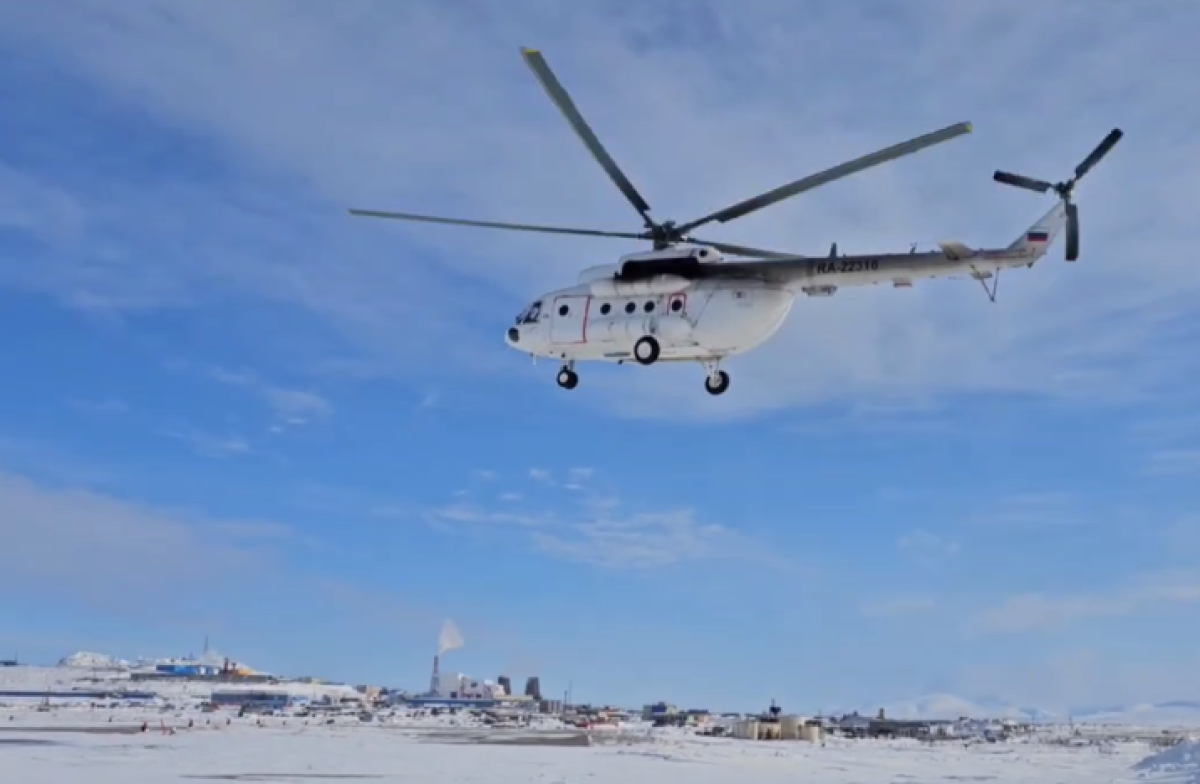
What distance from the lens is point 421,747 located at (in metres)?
41.8

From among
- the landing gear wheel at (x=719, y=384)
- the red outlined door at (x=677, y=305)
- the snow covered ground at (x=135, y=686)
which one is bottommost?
the snow covered ground at (x=135, y=686)

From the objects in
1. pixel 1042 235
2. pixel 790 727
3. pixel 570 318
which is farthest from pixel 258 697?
pixel 1042 235

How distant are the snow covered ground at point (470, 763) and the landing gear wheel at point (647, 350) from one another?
10525 mm

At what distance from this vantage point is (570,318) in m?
25.1

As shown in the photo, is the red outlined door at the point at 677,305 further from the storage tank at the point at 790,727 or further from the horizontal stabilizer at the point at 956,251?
the storage tank at the point at 790,727

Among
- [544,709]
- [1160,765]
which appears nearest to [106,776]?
[1160,765]

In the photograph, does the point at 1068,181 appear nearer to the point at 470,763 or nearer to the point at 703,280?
the point at 703,280

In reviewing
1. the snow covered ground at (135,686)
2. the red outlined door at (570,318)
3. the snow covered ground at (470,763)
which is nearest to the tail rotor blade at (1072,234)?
the red outlined door at (570,318)

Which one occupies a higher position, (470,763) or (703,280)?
(703,280)

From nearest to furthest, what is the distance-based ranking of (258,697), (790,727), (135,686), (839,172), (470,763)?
(839,172) → (470,763) → (790,727) → (258,697) → (135,686)

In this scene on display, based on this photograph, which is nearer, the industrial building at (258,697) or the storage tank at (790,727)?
the storage tank at (790,727)

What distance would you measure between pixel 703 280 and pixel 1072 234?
7336 millimetres

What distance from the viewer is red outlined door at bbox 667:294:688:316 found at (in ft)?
76.8

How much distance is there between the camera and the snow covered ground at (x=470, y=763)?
2694cm
